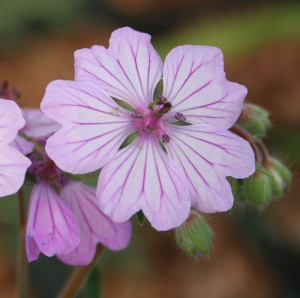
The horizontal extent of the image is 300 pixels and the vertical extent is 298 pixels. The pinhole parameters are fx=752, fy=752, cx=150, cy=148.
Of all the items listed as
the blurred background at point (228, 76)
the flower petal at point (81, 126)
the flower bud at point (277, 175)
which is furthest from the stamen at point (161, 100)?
the blurred background at point (228, 76)

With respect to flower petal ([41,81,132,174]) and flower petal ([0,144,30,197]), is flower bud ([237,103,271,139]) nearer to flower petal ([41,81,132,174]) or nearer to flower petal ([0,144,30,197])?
flower petal ([41,81,132,174])

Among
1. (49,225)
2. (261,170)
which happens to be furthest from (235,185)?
(49,225)

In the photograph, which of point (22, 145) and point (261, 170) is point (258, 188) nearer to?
point (261, 170)

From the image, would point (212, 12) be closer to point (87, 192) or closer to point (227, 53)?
point (227, 53)

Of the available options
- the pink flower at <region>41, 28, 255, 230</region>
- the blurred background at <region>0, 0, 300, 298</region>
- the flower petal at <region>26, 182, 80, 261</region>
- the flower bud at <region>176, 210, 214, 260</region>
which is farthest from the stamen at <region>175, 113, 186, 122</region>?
the blurred background at <region>0, 0, 300, 298</region>

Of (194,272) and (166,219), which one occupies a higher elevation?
(166,219)

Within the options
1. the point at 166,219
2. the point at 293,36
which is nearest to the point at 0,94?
the point at 166,219

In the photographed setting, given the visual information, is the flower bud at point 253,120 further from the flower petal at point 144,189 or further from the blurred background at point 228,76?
the blurred background at point 228,76
